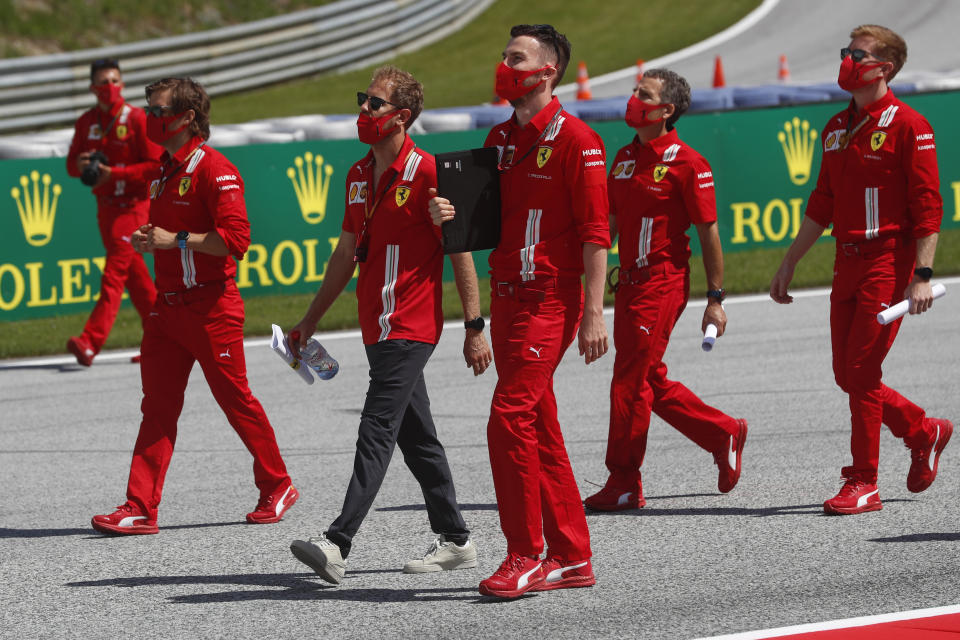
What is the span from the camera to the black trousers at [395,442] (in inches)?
236

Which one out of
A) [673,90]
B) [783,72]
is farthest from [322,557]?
[783,72]

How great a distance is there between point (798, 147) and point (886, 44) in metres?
9.00

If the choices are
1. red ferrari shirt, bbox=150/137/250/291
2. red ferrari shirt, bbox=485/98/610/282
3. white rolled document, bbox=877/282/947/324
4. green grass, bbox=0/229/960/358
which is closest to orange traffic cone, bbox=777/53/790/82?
green grass, bbox=0/229/960/358

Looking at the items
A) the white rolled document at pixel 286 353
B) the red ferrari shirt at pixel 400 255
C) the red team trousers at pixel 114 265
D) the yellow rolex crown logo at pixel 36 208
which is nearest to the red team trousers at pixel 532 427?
the red ferrari shirt at pixel 400 255

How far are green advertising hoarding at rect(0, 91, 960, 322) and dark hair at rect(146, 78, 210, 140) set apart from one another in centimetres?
651

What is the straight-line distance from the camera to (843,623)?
5480 mm

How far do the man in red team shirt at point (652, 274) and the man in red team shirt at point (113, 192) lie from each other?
5076mm

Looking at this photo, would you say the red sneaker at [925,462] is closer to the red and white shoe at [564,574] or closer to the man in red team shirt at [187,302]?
the red and white shoe at [564,574]

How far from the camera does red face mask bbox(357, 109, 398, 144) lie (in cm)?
616

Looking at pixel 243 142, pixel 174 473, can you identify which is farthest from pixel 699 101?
pixel 174 473

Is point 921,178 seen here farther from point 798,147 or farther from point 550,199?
point 798,147

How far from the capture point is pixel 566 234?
596 cm

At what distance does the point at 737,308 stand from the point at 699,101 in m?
3.68

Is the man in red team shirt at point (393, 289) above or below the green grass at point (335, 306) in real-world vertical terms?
above
